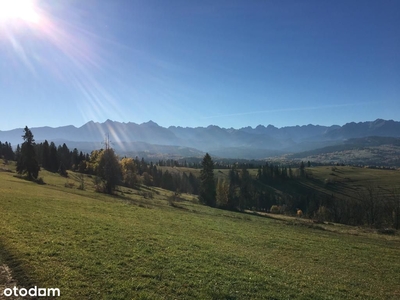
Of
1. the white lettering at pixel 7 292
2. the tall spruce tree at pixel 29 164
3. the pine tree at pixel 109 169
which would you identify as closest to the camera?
the white lettering at pixel 7 292

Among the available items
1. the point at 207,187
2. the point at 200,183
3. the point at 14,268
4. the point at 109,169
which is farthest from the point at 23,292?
the point at 200,183

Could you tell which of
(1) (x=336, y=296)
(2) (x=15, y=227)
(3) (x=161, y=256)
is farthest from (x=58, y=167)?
(1) (x=336, y=296)

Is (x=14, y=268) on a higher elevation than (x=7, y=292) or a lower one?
higher

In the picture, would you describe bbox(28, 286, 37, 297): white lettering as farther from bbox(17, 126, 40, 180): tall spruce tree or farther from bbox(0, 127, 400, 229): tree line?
bbox(17, 126, 40, 180): tall spruce tree

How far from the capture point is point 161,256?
658 inches

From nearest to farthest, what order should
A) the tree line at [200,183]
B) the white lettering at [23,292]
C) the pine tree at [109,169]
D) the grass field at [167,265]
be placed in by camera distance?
the white lettering at [23,292] < the grass field at [167,265] < the pine tree at [109,169] < the tree line at [200,183]

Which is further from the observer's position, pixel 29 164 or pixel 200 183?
pixel 200 183

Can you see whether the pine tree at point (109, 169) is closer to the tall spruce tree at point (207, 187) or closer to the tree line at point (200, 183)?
the tree line at point (200, 183)

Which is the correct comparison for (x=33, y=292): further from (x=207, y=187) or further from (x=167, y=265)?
(x=207, y=187)

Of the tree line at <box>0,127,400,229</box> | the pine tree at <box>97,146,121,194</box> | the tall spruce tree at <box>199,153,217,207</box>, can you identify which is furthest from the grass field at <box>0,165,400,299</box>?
the tall spruce tree at <box>199,153,217,207</box>

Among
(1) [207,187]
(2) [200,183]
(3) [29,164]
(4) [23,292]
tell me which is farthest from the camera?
(2) [200,183]

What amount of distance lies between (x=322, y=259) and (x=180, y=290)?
1571 centimetres

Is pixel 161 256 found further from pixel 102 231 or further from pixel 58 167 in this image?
pixel 58 167

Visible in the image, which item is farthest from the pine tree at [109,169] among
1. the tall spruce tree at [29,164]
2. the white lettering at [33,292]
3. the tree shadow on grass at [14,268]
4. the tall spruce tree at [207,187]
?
the white lettering at [33,292]
